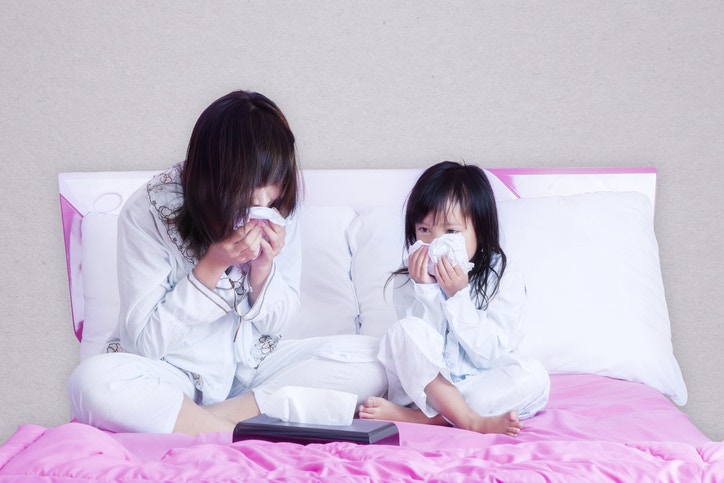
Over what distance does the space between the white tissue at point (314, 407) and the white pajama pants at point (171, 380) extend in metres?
0.26

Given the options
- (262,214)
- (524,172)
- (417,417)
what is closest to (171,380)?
(262,214)

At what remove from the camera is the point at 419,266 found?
1.76 metres

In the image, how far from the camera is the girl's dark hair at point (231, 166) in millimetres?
1543

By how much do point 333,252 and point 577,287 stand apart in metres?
0.62

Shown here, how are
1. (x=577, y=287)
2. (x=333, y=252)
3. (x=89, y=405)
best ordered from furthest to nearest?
1. (x=333, y=252)
2. (x=577, y=287)
3. (x=89, y=405)

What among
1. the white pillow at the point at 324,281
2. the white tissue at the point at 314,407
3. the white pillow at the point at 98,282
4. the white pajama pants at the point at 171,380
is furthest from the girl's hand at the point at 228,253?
the white pillow at the point at 98,282

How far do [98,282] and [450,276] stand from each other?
97 centimetres

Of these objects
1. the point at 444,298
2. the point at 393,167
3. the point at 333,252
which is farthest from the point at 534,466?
the point at 393,167

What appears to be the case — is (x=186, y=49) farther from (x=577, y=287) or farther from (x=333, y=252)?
(x=577, y=287)

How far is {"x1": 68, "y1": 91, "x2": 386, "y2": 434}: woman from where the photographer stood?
1.54m

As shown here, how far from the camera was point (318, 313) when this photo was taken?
2.08 m

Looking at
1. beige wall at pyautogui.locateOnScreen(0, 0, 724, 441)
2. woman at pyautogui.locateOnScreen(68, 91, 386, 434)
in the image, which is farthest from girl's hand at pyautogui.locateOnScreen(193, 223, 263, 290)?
beige wall at pyautogui.locateOnScreen(0, 0, 724, 441)

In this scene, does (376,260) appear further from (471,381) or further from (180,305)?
(180,305)

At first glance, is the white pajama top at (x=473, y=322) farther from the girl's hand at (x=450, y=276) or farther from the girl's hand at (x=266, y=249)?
the girl's hand at (x=266, y=249)
